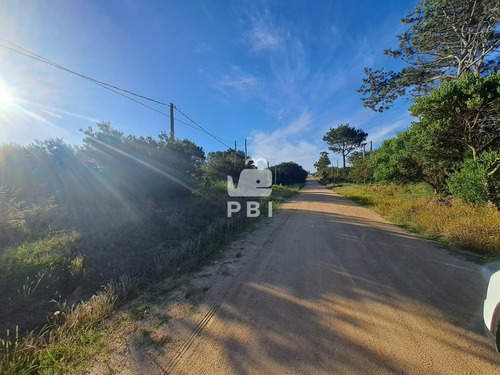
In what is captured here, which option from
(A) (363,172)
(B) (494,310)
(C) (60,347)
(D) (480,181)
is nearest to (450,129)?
(D) (480,181)

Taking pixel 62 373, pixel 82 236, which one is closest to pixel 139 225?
pixel 82 236

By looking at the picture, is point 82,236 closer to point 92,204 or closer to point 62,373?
point 92,204

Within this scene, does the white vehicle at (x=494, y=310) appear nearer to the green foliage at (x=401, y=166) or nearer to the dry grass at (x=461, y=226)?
the dry grass at (x=461, y=226)

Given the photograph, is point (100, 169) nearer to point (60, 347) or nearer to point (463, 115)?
point (60, 347)

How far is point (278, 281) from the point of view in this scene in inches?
122

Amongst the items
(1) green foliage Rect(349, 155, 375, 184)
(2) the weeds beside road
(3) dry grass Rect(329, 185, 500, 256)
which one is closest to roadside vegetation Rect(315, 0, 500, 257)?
(3) dry grass Rect(329, 185, 500, 256)

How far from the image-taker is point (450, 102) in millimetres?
6391

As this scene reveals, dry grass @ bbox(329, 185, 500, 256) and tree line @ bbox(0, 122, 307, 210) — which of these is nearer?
dry grass @ bbox(329, 185, 500, 256)

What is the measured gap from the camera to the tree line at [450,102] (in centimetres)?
586

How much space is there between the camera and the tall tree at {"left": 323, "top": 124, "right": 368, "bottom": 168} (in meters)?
36.1

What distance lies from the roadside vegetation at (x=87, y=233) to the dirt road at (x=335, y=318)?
0.99 meters

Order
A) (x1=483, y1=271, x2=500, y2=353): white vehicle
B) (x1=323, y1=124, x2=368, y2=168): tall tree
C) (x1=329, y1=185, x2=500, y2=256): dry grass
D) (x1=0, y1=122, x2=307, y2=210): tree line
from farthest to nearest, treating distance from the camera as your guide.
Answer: (x1=323, y1=124, x2=368, y2=168): tall tree < (x1=0, y1=122, x2=307, y2=210): tree line < (x1=329, y1=185, x2=500, y2=256): dry grass < (x1=483, y1=271, x2=500, y2=353): white vehicle

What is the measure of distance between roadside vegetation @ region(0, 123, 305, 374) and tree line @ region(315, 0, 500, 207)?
7.43 meters

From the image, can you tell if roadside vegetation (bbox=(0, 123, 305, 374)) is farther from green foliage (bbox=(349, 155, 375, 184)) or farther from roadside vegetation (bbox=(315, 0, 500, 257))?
green foliage (bbox=(349, 155, 375, 184))
